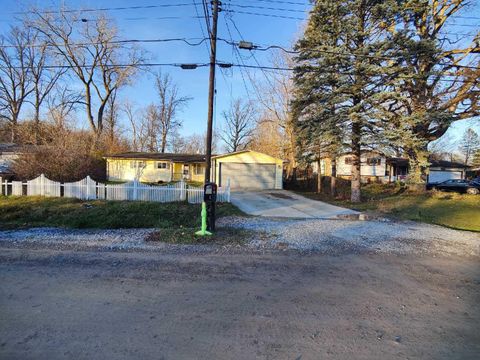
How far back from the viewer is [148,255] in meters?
5.41

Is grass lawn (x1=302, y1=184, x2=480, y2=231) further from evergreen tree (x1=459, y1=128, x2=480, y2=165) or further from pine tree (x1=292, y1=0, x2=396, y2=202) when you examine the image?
evergreen tree (x1=459, y1=128, x2=480, y2=165)

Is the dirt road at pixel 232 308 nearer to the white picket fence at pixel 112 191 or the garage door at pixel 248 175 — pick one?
the white picket fence at pixel 112 191

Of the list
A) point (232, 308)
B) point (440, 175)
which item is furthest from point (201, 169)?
point (440, 175)

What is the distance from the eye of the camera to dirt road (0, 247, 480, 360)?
2.53m

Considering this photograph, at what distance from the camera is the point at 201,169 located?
2852 centimetres

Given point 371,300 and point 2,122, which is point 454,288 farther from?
Result: point 2,122

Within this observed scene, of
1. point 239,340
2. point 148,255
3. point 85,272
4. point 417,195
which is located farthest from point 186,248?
point 417,195

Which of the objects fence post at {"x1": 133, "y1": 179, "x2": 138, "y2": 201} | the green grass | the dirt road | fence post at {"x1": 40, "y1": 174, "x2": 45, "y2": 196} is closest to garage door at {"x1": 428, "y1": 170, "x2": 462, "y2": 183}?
the green grass

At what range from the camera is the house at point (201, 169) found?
23344 mm

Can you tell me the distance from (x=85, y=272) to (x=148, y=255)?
123 centimetres

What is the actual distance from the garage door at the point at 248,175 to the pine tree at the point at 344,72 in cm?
857

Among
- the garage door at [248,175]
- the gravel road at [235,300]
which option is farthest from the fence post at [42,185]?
the garage door at [248,175]

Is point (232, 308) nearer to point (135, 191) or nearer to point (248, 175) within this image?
point (135, 191)

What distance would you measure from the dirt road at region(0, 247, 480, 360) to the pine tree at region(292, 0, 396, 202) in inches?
409
